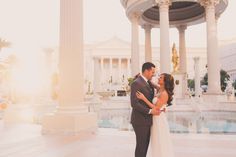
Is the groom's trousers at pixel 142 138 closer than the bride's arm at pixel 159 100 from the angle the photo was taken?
No

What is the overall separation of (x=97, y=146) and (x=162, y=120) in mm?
3660

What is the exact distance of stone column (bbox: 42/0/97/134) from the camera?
395 inches

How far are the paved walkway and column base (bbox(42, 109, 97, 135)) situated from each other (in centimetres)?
36

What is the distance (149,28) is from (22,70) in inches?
846

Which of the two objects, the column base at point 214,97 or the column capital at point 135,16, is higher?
the column capital at point 135,16

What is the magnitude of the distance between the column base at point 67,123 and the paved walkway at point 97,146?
14.0 inches

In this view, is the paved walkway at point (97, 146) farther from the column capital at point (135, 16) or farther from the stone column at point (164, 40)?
the column capital at point (135, 16)

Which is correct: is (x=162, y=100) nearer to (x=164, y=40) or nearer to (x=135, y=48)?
(x=164, y=40)

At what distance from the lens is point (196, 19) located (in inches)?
1553

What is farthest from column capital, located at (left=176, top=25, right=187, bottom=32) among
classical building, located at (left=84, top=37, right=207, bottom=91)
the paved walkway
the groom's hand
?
classical building, located at (left=84, top=37, right=207, bottom=91)

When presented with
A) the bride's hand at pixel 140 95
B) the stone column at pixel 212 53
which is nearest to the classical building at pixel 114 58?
the stone column at pixel 212 53

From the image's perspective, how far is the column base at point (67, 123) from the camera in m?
9.72

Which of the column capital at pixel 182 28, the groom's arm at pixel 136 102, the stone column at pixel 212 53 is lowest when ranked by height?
the groom's arm at pixel 136 102

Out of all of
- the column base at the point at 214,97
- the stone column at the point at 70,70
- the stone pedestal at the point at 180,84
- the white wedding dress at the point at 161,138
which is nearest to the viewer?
the white wedding dress at the point at 161,138
